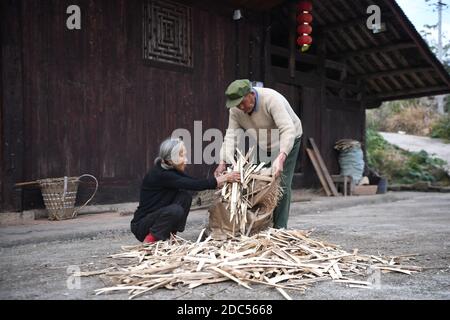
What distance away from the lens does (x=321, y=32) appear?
1004 cm

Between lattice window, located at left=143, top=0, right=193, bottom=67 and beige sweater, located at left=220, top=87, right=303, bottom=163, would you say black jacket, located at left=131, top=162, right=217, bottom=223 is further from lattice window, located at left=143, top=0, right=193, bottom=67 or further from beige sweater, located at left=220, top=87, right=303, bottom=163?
lattice window, located at left=143, top=0, right=193, bottom=67

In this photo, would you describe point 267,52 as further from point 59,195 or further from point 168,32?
point 59,195

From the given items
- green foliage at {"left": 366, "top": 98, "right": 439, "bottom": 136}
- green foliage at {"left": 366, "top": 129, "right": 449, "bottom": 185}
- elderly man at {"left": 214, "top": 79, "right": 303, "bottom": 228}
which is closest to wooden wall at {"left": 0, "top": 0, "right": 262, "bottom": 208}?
elderly man at {"left": 214, "top": 79, "right": 303, "bottom": 228}

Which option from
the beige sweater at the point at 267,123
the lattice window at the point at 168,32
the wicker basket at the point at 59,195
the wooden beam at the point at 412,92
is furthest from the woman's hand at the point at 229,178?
the wooden beam at the point at 412,92

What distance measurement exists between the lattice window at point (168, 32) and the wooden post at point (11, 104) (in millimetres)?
1857

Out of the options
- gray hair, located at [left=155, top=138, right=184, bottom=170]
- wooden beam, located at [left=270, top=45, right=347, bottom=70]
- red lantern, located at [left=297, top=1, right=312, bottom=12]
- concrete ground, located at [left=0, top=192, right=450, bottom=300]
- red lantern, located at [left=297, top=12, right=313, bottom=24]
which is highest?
red lantern, located at [left=297, top=1, right=312, bottom=12]

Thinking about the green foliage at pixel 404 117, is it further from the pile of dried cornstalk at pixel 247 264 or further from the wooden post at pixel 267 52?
the pile of dried cornstalk at pixel 247 264

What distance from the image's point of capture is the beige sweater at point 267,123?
4109 millimetres

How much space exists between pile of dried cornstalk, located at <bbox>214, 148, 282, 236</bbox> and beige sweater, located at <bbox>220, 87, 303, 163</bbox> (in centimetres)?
31

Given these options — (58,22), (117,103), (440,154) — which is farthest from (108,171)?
(440,154)

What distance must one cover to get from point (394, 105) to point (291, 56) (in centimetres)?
1864

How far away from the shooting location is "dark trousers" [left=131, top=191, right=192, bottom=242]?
12.5 ft

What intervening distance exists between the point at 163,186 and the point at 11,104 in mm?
2497
